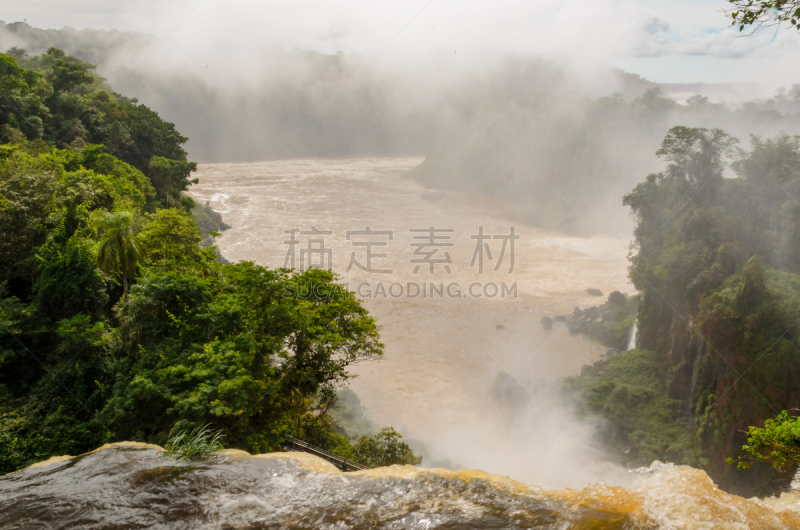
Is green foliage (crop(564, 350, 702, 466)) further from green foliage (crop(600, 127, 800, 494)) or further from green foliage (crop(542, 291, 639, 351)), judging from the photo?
green foliage (crop(542, 291, 639, 351))

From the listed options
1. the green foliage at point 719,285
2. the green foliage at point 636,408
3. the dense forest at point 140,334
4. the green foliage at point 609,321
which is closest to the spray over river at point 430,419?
the green foliage at point 609,321

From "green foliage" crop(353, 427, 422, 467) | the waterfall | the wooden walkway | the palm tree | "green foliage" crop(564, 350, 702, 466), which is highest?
the palm tree

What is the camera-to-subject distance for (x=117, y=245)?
11812mm

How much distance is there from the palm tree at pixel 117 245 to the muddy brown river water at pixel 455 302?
13.6 metres

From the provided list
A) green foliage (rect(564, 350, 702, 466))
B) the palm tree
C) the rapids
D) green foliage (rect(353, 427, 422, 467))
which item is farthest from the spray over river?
the palm tree

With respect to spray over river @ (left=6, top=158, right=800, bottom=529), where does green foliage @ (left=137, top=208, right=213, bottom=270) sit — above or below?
above

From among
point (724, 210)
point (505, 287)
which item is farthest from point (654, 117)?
point (724, 210)

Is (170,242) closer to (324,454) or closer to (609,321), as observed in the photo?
(324,454)

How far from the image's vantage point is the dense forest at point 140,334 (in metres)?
9.36

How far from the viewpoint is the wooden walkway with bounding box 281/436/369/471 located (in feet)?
29.2

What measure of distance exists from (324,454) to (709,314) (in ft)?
56.2

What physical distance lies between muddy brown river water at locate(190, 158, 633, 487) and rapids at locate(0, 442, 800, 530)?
49.5 feet

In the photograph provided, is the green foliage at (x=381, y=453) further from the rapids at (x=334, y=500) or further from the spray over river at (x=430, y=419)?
the rapids at (x=334, y=500)

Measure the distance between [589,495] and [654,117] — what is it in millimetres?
75088
